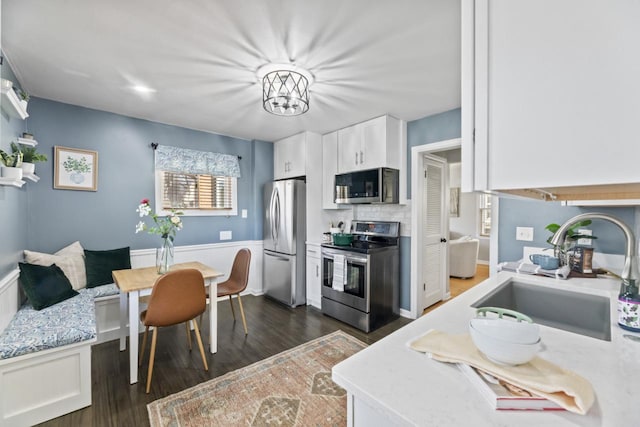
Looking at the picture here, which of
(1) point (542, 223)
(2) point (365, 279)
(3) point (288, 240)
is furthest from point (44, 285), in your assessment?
(1) point (542, 223)

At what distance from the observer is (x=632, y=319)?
95cm

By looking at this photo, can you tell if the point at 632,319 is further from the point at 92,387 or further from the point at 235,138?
the point at 235,138

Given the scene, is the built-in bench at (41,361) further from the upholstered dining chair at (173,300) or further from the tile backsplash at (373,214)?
the tile backsplash at (373,214)

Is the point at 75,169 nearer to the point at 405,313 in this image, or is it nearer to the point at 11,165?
the point at 11,165

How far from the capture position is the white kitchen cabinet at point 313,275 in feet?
12.2

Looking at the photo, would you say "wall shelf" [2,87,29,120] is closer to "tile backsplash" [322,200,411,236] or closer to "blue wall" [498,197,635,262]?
"tile backsplash" [322,200,411,236]

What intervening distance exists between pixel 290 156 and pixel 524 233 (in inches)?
119

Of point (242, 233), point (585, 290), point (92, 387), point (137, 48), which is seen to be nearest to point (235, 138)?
point (242, 233)

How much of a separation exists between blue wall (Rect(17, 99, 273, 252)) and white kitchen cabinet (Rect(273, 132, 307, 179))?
960 millimetres

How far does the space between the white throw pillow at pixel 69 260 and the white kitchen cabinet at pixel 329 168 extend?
2867mm

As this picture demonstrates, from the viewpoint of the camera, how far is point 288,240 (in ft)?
12.6

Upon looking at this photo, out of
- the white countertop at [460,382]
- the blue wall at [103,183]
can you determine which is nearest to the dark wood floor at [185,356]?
the blue wall at [103,183]

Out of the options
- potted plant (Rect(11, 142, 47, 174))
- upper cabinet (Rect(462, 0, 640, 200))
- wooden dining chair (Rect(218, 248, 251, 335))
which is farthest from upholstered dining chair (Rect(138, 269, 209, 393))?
upper cabinet (Rect(462, 0, 640, 200))

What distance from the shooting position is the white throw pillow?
2.53 meters
